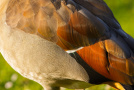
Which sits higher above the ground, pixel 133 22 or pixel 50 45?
pixel 50 45

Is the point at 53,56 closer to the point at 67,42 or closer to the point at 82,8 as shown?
the point at 67,42

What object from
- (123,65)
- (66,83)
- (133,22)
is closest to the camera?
(123,65)

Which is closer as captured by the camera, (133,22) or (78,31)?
(78,31)

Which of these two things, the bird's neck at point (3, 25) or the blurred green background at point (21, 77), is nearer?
the bird's neck at point (3, 25)

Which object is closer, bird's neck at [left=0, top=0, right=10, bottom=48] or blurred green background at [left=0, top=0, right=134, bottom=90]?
bird's neck at [left=0, top=0, right=10, bottom=48]

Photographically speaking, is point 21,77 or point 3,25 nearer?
point 3,25

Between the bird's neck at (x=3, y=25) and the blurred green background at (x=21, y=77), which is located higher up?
the bird's neck at (x=3, y=25)

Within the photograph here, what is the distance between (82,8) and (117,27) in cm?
35

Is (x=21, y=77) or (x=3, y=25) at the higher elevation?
(x=3, y=25)

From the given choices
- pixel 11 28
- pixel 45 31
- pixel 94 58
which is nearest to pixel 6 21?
pixel 11 28

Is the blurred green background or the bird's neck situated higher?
the bird's neck

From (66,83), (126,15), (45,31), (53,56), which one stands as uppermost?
(45,31)

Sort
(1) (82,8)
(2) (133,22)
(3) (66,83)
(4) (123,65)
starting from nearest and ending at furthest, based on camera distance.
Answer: (4) (123,65) → (1) (82,8) → (3) (66,83) → (2) (133,22)

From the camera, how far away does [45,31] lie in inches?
111
